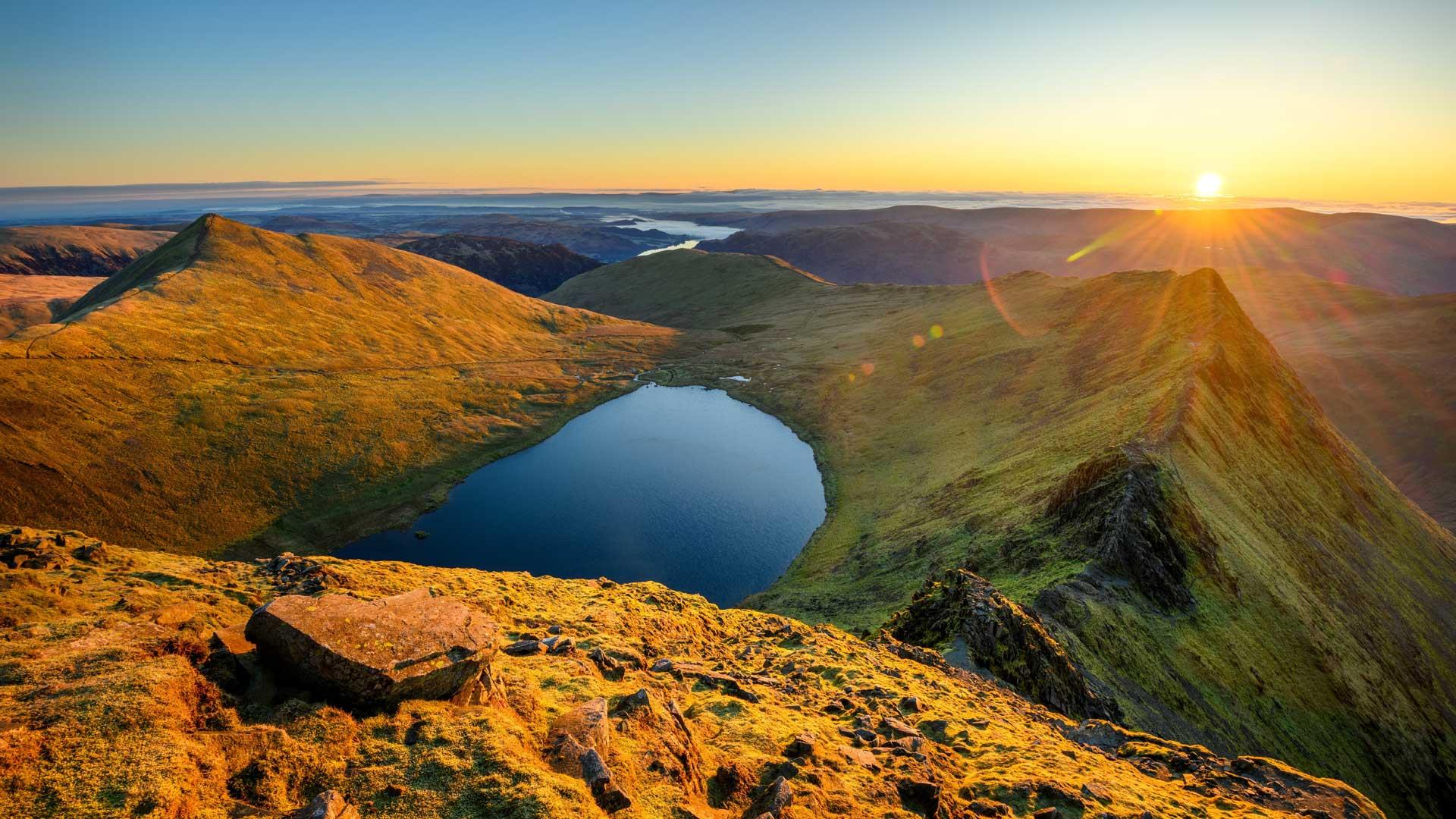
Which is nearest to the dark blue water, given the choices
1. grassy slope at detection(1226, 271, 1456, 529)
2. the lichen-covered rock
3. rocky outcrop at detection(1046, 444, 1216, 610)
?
rocky outcrop at detection(1046, 444, 1216, 610)

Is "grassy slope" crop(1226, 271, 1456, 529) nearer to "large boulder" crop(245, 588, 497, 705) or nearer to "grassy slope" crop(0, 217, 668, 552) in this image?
"large boulder" crop(245, 588, 497, 705)

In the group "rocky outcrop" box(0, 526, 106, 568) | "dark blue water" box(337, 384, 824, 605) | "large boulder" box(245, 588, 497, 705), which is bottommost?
"dark blue water" box(337, 384, 824, 605)

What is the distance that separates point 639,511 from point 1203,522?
54143 mm

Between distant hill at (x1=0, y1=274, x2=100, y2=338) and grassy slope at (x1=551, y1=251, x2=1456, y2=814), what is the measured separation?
197 meters

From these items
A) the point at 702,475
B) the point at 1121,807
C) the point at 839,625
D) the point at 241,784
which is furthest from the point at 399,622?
the point at 702,475

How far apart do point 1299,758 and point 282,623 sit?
161 feet

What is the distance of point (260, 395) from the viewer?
84.3 metres

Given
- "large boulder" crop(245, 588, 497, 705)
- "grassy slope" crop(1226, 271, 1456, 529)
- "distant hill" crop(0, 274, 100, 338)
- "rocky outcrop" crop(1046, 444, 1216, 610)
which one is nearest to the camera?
"large boulder" crop(245, 588, 497, 705)

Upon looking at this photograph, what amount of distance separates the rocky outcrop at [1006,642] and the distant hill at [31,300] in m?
214

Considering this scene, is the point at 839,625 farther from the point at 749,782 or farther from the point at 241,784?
the point at 241,784

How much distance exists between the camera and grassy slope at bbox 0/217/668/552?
61.9m

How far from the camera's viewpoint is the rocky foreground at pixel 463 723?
1230 centimetres

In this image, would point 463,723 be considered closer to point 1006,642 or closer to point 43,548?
point 43,548

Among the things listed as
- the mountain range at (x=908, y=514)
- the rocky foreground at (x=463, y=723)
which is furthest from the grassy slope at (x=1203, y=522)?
the rocky foreground at (x=463, y=723)
